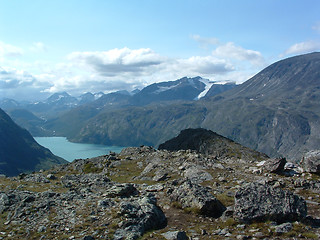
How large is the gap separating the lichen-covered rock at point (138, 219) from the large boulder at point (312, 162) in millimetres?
20632

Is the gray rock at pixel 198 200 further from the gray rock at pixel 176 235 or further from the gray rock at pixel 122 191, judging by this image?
the gray rock at pixel 122 191

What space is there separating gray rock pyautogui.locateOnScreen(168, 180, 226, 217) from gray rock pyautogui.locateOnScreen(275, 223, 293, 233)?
4699 mm

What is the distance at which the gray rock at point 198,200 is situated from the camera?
1933cm

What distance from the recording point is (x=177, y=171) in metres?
40.5

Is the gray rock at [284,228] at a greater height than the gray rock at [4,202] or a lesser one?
lesser

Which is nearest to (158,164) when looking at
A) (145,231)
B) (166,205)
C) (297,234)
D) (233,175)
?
(233,175)

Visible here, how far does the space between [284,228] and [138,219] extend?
9.61m

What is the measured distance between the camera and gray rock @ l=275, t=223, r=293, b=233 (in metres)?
15.1

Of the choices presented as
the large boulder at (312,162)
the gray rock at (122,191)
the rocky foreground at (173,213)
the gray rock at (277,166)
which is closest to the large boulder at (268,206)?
the rocky foreground at (173,213)

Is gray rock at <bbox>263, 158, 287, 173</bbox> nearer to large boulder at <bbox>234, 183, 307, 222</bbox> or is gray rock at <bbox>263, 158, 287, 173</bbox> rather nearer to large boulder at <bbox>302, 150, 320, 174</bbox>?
large boulder at <bbox>302, 150, 320, 174</bbox>

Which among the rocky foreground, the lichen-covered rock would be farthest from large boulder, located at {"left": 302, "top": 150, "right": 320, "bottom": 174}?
the lichen-covered rock

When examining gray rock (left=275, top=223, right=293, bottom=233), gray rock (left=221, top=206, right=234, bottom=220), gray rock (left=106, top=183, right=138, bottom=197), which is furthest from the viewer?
gray rock (left=106, top=183, right=138, bottom=197)

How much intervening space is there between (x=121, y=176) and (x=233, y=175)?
21835mm

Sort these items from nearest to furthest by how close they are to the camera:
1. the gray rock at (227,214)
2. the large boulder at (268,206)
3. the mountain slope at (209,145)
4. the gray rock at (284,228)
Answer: the gray rock at (284,228) → the large boulder at (268,206) → the gray rock at (227,214) → the mountain slope at (209,145)
